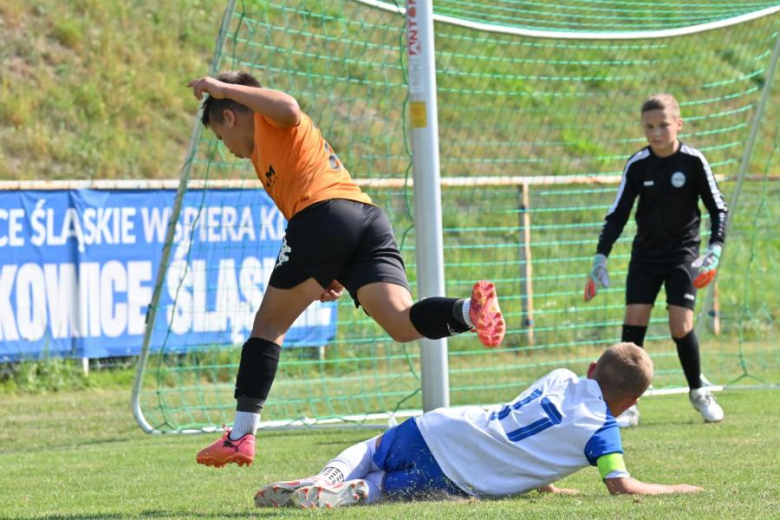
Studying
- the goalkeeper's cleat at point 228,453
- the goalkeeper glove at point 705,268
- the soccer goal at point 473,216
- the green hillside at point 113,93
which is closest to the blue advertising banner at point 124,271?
the soccer goal at point 473,216

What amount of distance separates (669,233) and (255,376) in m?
3.66

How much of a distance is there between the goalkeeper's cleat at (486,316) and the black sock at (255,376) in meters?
0.81

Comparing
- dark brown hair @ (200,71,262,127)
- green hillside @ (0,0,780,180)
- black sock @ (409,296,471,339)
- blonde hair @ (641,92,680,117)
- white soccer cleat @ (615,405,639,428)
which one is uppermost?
green hillside @ (0,0,780,180)

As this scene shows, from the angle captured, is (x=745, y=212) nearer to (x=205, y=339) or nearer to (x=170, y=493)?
(x=205, y=339)

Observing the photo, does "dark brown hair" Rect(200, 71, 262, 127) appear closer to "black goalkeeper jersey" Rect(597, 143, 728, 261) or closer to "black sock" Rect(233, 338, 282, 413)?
"black sock" Rect(233, 338, 282, 413)

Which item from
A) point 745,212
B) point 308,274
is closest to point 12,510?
point 308,274

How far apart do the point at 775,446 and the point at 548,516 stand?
252cm

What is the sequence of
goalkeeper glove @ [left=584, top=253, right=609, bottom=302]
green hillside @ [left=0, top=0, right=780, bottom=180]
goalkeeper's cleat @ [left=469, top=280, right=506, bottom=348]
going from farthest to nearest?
green hillside @ [left=0, top=0, right=780, bottom=180] < goalkeeper glove @ [left=584, top=253, right=609, bottom=302] < goalkeeper's cleat @ [left=469, top=280, right=506, bottom=348]

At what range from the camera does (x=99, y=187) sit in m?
11.0

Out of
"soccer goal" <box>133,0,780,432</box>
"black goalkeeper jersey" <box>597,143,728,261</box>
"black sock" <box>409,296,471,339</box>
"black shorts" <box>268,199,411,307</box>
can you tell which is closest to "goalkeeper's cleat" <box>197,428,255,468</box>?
"black shorts" <box>268,199,411,307</box>

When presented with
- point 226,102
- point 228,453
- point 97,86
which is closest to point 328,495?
point 228,453

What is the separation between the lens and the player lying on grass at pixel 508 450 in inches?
171

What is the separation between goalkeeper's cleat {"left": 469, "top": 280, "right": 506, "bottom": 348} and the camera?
429 cm

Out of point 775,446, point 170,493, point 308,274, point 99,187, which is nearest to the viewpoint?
point 308,274
